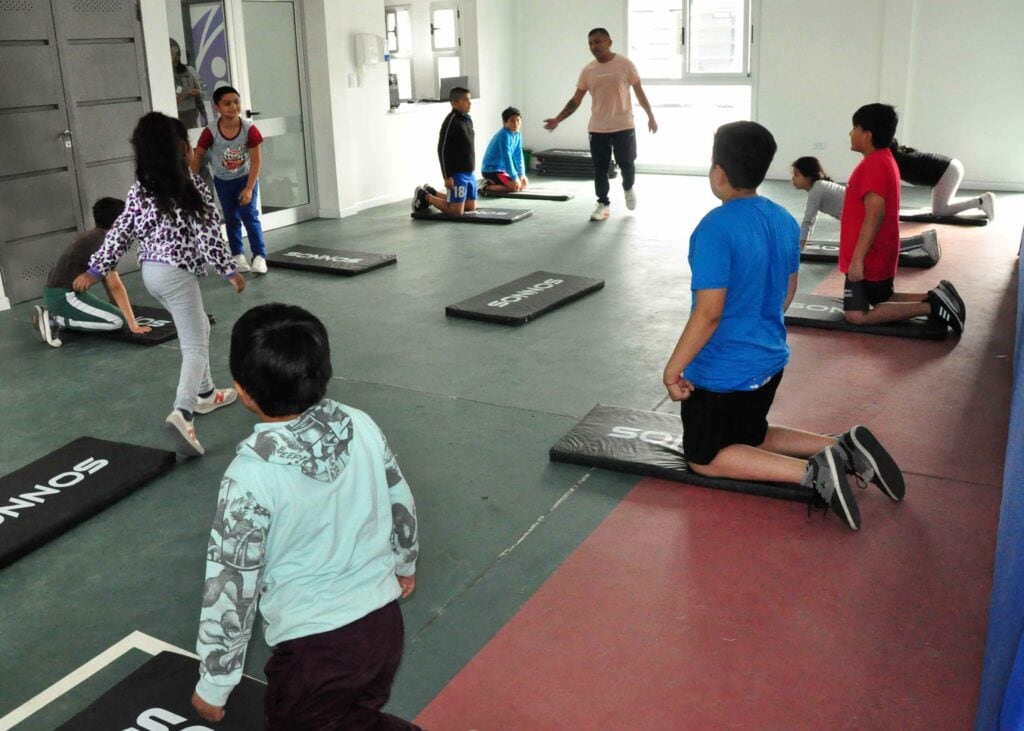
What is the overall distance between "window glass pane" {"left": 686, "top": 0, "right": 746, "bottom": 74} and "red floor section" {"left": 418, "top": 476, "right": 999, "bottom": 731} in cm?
904

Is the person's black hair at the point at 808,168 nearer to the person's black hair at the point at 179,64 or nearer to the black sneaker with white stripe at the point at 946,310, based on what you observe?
the black sneaker with white stripe at the point at 946,310

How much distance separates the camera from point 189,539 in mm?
3629

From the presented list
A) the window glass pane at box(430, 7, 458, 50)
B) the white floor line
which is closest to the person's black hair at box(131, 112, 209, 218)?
the white floor line

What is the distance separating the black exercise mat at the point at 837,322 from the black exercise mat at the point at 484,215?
3.75 metres

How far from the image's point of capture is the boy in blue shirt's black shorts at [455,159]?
9.59 m

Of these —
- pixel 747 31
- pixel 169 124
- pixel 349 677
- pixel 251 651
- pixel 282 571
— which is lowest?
pixel 251 651

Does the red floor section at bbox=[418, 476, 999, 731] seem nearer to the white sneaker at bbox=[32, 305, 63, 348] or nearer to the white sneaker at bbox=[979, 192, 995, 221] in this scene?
the white sneaker at bbox=[32, 305, 63, 348]

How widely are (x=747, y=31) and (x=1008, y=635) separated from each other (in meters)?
10.7

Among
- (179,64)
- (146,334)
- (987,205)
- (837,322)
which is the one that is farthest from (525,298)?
(987,205)

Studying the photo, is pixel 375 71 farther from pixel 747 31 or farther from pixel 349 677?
pixel 349 677

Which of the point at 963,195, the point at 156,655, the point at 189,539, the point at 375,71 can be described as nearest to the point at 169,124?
the point at 189,539

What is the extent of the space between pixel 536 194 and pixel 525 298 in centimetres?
455

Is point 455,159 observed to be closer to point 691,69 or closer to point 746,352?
point 691,69

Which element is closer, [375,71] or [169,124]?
[169,124]
